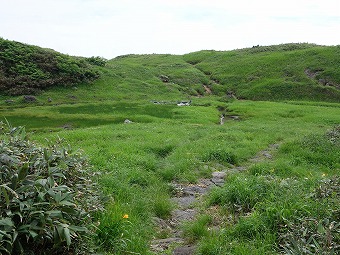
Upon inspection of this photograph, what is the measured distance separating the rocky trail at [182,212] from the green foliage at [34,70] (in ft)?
136

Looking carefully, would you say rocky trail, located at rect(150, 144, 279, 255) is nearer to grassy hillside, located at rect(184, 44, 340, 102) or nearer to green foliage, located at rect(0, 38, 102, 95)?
green foliage, located at rect(0, 38, 102, 95)

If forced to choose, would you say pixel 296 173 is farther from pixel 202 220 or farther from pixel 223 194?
pixel 202 220

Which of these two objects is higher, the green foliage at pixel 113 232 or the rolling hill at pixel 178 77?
the rolling hill at pixel 178 77

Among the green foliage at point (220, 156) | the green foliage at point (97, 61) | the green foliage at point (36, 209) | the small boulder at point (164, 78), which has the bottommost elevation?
the green foliage at point (220, 156)

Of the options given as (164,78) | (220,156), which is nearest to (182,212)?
(220,156)

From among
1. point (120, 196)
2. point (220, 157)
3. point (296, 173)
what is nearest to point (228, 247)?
point (120, 196)

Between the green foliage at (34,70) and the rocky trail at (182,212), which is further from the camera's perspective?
the green foliage at (34,70)

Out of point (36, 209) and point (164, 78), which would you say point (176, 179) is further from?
point (164, 78)

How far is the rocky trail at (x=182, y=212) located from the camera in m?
7.52

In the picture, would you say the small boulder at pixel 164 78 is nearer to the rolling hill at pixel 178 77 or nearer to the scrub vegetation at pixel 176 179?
the rolling hill at pixel 178 77

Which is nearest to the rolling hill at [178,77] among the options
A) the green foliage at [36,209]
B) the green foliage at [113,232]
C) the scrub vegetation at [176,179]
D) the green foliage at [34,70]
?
the green foliage at [34,70]

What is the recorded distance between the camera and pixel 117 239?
6.88 meters

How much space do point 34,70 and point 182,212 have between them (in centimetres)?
4998

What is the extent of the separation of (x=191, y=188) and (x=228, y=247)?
5.01 meters
